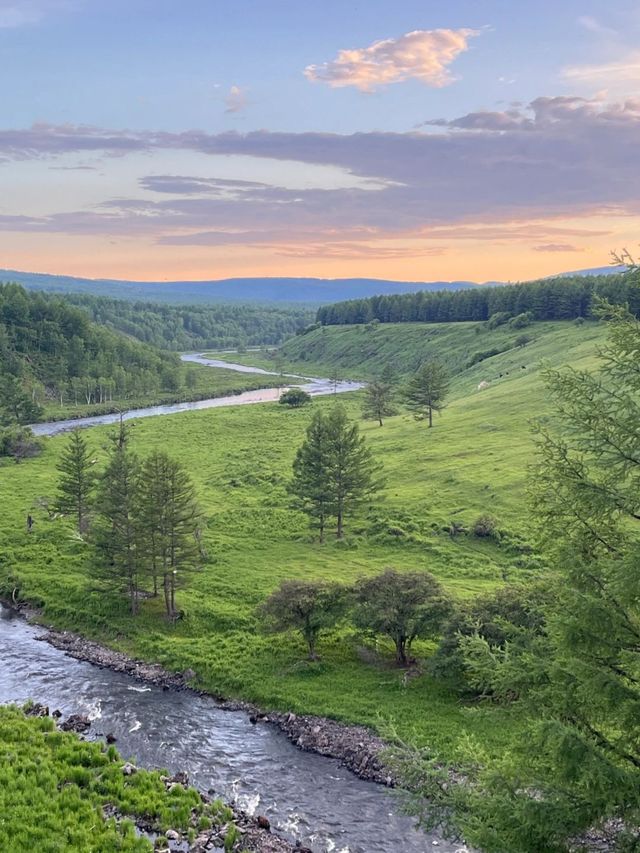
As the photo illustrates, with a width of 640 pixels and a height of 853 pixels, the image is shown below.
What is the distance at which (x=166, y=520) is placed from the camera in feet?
135

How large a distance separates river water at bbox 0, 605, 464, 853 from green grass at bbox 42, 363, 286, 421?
101948mm

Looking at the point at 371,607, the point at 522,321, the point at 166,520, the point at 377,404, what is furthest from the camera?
the point at 522,321

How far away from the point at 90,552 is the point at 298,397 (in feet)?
281

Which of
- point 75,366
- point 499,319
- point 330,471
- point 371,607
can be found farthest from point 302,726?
point 499,319

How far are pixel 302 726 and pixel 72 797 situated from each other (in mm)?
10773

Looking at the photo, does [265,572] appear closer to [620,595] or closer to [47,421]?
[620,595]

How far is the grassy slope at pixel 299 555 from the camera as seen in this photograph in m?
33.2

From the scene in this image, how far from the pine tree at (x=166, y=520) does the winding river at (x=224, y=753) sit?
7.56 meters

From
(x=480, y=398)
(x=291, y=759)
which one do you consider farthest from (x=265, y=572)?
(x=480, y=398)

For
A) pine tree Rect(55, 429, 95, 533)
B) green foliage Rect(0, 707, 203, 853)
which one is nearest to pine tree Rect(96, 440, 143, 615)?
pine tree Rect(55, 429, 95, 533)

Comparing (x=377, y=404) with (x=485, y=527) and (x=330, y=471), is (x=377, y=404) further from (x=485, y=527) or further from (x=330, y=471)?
(x=485, y=527)

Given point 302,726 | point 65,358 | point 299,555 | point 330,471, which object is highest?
point 65,358

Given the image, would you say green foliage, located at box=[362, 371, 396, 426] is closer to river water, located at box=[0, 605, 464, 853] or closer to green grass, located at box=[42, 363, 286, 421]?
green grass, located at box=[42, 363, 286, 421]

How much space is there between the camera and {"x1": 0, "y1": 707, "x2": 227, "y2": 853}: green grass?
2148 centimetres
